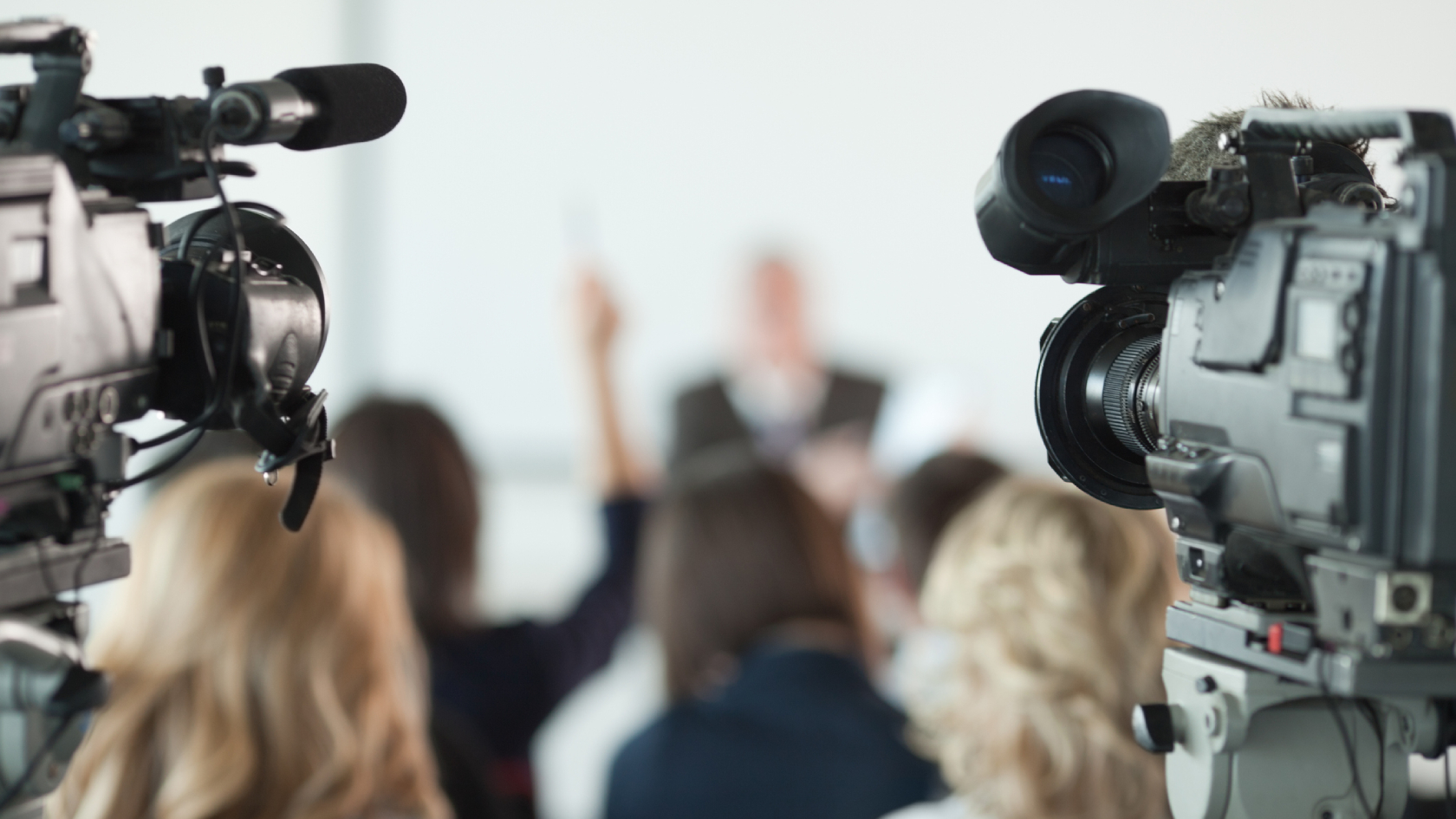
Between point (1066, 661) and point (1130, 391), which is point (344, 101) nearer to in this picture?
point (1130, 391)

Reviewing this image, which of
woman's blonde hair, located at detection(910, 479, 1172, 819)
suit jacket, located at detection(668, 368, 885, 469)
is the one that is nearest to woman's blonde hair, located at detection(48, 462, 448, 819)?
woman's blonde hair, located at detection(910, 479, 1172, 819)

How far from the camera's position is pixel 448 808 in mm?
1865

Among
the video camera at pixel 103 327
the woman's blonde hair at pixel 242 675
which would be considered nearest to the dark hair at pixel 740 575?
the woman's blonde hair at pixel 242 675

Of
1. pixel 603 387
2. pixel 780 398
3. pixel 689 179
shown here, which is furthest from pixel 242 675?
pixel 689 179

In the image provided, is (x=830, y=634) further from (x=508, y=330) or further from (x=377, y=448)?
(x=508, y=330)

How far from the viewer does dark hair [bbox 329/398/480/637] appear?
228 cm

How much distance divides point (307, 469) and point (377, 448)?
1.43 metres

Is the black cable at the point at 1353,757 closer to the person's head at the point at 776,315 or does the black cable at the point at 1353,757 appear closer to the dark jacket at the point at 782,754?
the dark jacket at the point at 782,754

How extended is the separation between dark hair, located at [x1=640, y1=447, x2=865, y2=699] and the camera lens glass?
1358 millimetres

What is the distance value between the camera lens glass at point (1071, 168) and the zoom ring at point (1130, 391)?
0.43 ft

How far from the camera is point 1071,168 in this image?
904 millimetres

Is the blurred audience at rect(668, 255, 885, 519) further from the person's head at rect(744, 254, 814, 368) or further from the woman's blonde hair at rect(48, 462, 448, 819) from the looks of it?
the woman's blonde hair at rect(48, 462, 448, 819)

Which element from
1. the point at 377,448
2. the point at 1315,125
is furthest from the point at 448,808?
the point at 1315,125

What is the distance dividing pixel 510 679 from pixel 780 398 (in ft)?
6.90
